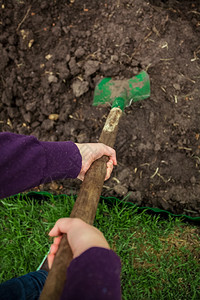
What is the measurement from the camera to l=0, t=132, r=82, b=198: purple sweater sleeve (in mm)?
930

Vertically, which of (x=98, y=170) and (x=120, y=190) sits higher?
(x=98, y=170)

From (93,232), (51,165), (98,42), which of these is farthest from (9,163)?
(98,42)

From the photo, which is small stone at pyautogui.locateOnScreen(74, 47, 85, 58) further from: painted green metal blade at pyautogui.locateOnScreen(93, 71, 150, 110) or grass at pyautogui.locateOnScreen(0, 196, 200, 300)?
grass at pyautogui.locateOnScreen(0, 196, 200, 300)

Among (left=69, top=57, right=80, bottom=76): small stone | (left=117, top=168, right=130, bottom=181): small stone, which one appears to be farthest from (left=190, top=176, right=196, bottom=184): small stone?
(left=69, top=57, right=80, bottom=76): small stone

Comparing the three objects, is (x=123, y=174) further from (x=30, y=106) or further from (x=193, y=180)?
(x=30, y=106)

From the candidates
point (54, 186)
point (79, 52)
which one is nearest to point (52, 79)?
point (79, 52)

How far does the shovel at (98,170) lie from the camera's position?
0.77 meters

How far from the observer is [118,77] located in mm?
1907

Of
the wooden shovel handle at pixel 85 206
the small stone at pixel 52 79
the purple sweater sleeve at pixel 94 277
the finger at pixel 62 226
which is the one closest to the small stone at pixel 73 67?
the small stone at pixel 52 79

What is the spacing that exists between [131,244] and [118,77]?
4.35ft

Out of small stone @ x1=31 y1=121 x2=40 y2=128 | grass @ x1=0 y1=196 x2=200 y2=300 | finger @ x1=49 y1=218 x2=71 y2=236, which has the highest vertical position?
finger @ x1=49 y1=218 x2=71 y2=236

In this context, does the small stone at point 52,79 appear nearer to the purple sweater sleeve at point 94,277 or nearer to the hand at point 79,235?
the hand at point 79,235

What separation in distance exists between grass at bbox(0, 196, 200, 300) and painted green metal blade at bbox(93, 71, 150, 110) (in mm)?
829

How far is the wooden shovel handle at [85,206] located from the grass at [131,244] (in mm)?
476
